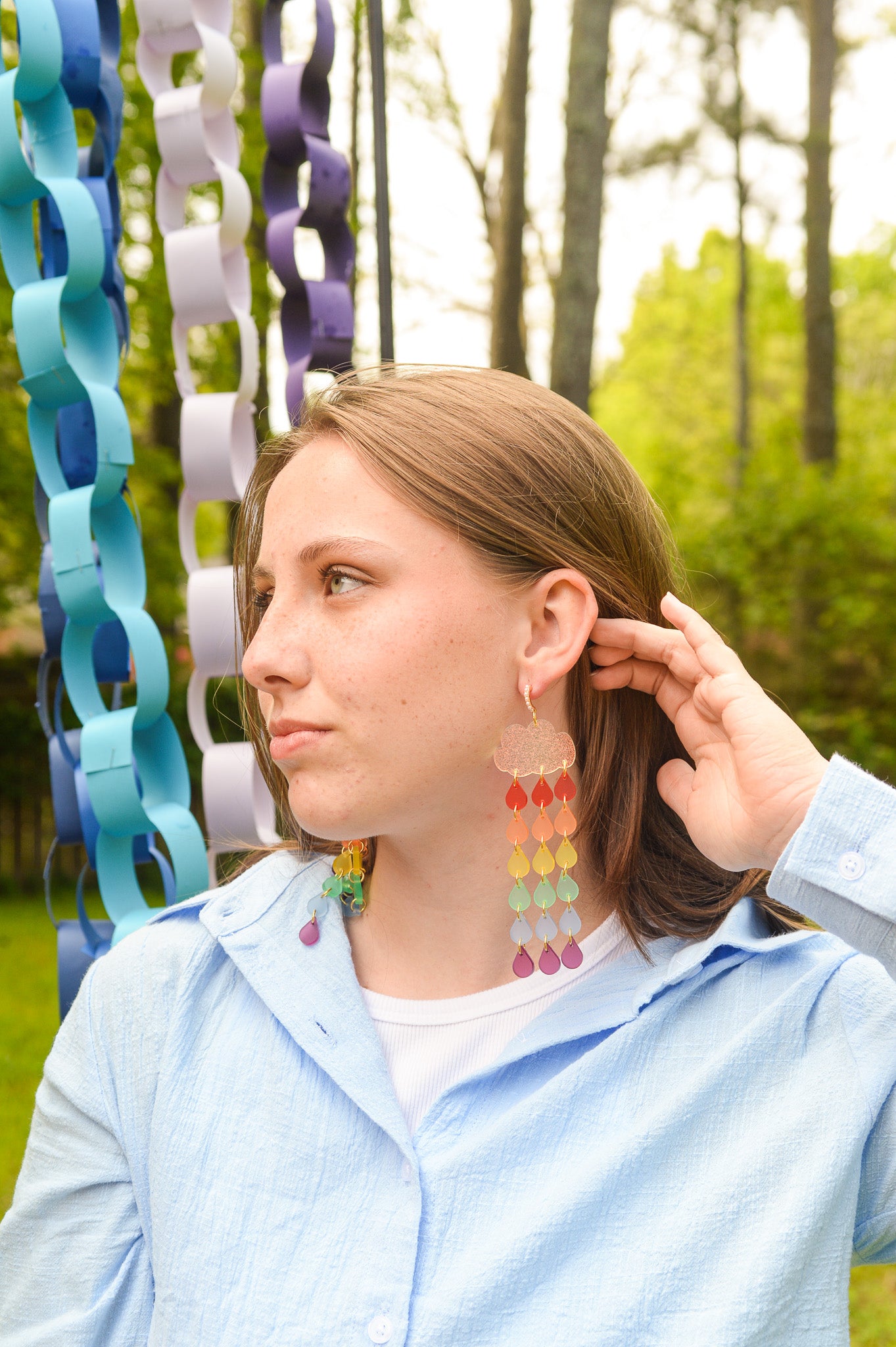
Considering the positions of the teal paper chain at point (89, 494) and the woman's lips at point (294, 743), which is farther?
the teal paper chain at point (89, 494)

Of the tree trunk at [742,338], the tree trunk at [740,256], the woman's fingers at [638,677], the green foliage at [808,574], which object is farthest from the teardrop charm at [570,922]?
the tree trunk at [742,338]

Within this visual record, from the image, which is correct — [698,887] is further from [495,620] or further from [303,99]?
[303,99]

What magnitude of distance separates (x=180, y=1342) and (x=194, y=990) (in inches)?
15.0

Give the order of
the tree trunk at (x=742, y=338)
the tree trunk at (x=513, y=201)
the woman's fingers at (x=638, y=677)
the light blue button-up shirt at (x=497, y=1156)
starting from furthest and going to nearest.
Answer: the tree trunk at (x=742, y=338) → the tree trunk at (x=513, y=201) → the woman's fingers at (x=638, y=677) → the light blue button-up shirt at (x=497, y=1156)

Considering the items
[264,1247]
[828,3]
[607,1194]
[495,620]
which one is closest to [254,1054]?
[264,1247]

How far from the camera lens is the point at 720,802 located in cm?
147

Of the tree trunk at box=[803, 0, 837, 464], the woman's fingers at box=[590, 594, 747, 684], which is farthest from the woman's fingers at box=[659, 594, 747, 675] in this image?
the tree trunk at box=[803, 0, 837, 464]

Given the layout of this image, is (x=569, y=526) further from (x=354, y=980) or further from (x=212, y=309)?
(x=212, y=309)

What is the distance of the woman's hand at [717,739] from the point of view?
4.53 feet

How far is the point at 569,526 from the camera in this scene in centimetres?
151

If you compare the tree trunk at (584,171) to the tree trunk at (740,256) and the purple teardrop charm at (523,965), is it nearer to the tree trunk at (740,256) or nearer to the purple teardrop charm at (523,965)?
the purple teardrop charm at (523,965)

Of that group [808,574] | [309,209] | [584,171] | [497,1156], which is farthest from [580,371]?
[808,574]

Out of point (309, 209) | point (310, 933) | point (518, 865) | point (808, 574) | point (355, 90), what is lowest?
point (808, 574)

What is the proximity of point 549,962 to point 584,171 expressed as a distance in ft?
9.71
